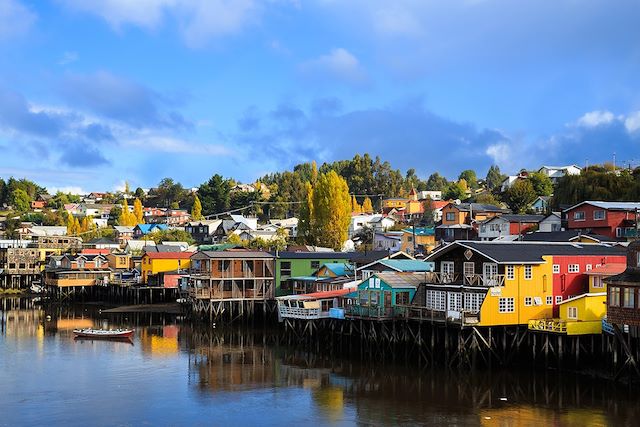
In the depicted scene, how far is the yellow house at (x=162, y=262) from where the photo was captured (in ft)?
282

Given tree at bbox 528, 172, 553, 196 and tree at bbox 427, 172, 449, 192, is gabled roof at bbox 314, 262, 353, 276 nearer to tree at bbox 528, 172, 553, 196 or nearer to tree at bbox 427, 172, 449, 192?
tree at bbox 528, 172, 553, 196

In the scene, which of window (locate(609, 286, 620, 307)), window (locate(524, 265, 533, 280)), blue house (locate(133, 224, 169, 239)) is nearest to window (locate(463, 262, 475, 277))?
window (locate(524, 265, 533, 280))

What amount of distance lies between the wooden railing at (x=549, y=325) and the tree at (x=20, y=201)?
146512 mm

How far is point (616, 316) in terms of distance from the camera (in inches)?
1362

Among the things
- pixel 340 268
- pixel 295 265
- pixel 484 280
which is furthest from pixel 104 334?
pixel 484 280

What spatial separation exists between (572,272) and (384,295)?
433 inches

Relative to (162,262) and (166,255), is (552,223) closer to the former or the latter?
(166,255)

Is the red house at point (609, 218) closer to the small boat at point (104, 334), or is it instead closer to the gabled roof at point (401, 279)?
the gabled roof at point (401, 279)

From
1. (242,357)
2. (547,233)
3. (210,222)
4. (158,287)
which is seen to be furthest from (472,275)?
(210,222)

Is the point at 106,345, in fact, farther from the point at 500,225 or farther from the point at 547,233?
the point at 500,225

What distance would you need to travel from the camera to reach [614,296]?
115ft

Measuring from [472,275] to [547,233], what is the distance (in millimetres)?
23793

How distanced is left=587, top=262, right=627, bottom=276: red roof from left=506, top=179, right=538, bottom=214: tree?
190ft

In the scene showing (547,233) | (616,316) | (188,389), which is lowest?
(188,389)
